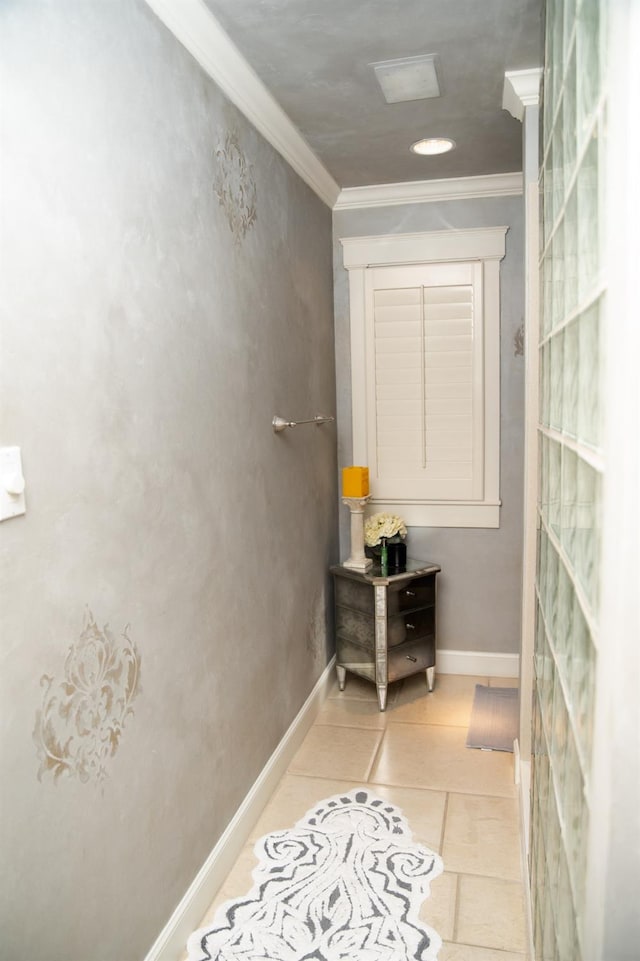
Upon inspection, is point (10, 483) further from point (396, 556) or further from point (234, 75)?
point (396, 556)

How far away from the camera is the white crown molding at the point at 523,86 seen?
7.35 ft

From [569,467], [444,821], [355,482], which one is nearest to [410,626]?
[355,482]

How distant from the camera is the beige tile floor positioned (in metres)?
1.96

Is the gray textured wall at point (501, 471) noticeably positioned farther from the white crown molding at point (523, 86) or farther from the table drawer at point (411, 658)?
the white crown molding at point (523, 86)

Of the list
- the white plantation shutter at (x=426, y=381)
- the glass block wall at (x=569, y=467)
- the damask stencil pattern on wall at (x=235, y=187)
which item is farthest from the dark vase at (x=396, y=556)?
the glass block wall at (x=569, y=467)

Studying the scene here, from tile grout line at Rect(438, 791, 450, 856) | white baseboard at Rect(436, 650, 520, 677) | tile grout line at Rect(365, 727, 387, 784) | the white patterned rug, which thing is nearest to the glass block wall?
the white patterned rug

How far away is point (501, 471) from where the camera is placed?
3494mm

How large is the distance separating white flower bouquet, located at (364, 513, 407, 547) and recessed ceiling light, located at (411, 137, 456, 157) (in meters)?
1.57

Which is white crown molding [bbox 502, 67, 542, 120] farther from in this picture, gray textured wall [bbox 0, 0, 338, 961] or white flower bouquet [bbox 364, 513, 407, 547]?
white flower bouquet [bbox 364, 513, 407, 547]

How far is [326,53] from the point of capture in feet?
6.91

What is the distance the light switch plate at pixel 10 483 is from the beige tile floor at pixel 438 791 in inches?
54.3

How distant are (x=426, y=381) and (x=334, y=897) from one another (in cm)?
227

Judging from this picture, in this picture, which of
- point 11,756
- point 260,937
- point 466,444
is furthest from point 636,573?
point 466,444

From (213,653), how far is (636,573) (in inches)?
60.5
